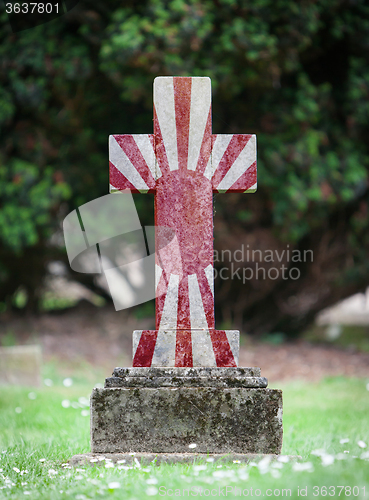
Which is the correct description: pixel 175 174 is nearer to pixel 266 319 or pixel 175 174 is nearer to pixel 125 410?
pixel 125 410

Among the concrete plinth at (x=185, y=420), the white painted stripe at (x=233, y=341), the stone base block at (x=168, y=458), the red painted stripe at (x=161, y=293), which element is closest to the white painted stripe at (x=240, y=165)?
the red painted stripe at (x=161, y=293)

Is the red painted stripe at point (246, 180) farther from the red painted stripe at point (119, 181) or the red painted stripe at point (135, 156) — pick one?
the red painted stripe at point (119, 181)

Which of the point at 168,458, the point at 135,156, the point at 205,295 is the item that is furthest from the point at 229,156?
the point at 168,458

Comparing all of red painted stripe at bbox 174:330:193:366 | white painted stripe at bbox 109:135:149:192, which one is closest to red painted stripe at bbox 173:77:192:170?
white painted stripe at bbox 109:135:149:192

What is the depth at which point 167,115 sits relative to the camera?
294 centimetres

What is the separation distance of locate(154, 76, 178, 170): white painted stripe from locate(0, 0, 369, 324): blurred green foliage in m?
3.01

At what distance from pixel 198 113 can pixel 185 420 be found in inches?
70.9

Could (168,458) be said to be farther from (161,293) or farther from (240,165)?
(240,165)

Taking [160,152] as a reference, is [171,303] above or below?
below

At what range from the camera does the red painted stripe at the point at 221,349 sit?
2.75m

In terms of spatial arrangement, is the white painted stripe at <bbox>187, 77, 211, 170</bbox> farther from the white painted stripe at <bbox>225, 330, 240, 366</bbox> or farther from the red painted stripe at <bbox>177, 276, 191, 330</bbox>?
the white painted stripe at <bbox>225, 330, 240, 366</bbox>

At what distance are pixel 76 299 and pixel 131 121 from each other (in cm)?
382

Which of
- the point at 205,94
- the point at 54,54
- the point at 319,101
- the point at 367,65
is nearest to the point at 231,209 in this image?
the point at 319,101

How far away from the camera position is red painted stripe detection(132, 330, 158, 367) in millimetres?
2721
